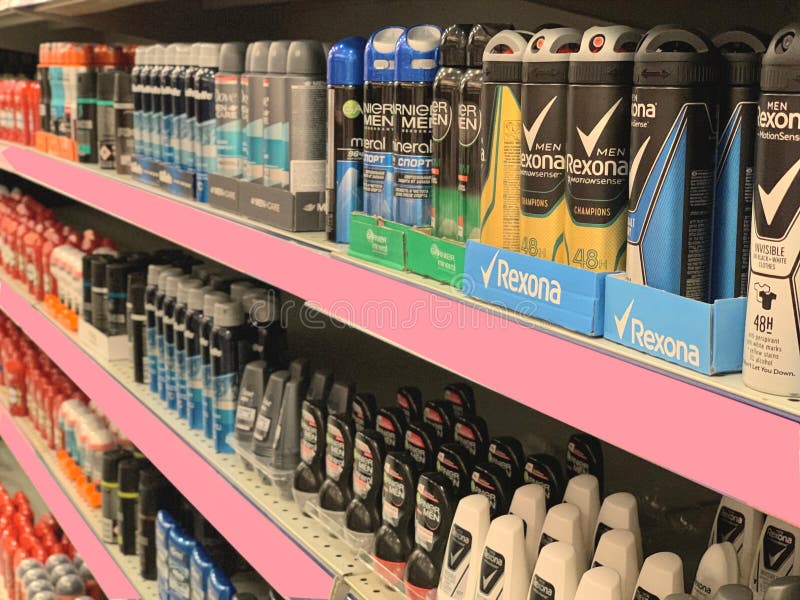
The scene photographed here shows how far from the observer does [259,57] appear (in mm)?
1630

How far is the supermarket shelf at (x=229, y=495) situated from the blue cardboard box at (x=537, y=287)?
22.7 inches

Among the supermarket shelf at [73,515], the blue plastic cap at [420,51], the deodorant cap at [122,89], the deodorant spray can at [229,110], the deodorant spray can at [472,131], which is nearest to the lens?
the deodorant spray can at [472,131]

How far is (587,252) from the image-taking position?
91cm

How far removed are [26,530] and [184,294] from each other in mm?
1637

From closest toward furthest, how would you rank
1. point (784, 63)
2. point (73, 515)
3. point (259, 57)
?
point (784, 63), point (259, 57), point (73, 515)

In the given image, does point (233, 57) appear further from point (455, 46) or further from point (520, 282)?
point (520, 282)

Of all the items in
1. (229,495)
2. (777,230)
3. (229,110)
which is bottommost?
(229,495)

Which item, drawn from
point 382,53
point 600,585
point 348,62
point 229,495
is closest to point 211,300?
point 229,495

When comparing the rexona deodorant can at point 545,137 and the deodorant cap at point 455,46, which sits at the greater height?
the deodorant cap at point 455,46

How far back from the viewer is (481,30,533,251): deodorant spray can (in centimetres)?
99

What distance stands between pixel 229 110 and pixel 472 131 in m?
0.79

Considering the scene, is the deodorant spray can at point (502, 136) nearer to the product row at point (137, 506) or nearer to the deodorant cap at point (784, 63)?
the deodorant cap at point (784, 63)

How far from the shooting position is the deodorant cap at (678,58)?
0.79 meters

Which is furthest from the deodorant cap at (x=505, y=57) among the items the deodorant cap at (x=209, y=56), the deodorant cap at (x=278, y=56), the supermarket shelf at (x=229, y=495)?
the deodorant cap at (x=209, y=56)
